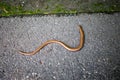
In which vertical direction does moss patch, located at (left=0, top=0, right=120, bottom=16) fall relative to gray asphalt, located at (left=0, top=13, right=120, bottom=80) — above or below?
above

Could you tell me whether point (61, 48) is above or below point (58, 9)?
below

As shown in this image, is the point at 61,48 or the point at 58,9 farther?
the point at 58,9

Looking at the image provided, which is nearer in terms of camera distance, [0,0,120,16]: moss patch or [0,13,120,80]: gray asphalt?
[0,13,120,80]: gray asphalt

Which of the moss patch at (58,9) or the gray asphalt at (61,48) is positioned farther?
the moss patch at (58,9)

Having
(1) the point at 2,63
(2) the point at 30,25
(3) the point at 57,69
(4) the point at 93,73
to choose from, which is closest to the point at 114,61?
(4) the point at 93,73

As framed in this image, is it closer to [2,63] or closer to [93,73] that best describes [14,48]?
[2,63]

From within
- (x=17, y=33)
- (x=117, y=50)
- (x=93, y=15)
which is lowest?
(x=117, y=50)

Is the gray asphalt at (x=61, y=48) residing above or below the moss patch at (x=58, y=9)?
below

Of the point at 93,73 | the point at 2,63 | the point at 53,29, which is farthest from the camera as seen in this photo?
the point at 53,29
